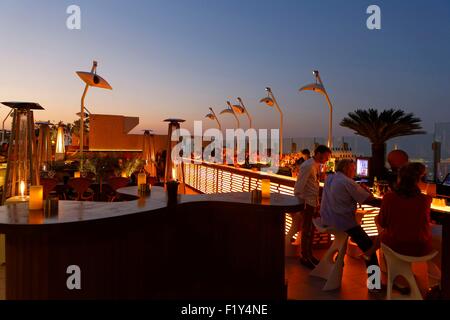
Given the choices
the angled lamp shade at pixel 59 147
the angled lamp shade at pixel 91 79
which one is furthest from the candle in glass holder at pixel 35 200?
the angled lamp shade at pixel 59 147

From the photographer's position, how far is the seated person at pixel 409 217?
10.4 ft

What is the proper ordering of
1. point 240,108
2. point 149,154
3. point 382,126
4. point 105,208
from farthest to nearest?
1. point 149,154
2. point 240,108
3. point 382,126
4. point 105,208

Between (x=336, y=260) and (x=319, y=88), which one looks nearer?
(x=336, y=260)

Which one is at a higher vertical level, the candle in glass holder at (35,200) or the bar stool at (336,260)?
the candle in glass holder at (35,200)

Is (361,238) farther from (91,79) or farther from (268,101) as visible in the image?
(268,101)

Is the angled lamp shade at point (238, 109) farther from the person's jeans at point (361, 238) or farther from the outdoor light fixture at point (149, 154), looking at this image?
the person's jeans at point (361, 238)

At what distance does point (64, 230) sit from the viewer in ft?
8.14

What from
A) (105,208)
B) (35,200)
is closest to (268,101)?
(105,208)

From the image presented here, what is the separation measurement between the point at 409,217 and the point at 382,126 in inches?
351

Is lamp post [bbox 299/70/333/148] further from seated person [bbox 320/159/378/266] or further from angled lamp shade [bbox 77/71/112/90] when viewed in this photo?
angled lamp shade [bbox 77/71/112/90]

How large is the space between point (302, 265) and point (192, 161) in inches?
374

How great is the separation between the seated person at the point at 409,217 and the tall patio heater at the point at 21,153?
202 inches

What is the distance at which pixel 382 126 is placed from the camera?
11.2 metres
